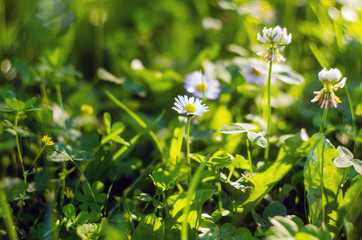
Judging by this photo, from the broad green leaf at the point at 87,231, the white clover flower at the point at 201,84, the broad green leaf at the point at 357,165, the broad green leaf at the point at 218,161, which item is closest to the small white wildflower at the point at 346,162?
the broad green leaf at the point at 357,165

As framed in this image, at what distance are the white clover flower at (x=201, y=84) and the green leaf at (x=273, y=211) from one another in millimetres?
576

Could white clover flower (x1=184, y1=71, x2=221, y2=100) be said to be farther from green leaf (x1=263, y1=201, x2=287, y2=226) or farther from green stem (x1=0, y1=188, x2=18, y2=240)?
green stem (x1=0, y1=188, x2=18, y2=240)

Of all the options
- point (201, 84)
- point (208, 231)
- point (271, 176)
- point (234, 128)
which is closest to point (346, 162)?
point (271, 176)

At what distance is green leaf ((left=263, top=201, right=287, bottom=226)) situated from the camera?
1005 millimetres

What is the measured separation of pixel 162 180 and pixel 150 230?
15 centimetres

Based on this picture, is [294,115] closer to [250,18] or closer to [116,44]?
[250,18]

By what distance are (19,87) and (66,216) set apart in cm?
76

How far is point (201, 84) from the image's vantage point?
150cm

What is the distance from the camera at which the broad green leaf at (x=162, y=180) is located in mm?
1010

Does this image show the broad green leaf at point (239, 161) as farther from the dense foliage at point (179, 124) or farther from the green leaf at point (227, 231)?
the green leaf at point (227, 231)

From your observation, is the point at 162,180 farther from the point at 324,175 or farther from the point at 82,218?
the point at 324,175

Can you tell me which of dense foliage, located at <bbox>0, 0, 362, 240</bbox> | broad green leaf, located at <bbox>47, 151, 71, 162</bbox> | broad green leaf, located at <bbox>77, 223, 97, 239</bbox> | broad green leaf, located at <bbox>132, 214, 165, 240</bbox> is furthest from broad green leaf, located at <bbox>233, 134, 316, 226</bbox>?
broad green leaf, located at <bbox>47, 151, 71, 162</bbox>

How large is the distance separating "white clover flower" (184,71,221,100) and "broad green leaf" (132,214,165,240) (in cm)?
66

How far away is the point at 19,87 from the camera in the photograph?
1518 millimetres
